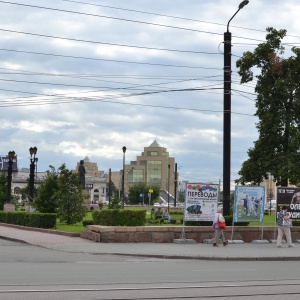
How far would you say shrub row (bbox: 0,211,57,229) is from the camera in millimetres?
36062

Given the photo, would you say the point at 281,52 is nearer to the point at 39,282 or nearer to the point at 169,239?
the point at 169,239

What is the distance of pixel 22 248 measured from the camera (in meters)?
25.8

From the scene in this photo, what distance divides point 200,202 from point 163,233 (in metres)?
2.20

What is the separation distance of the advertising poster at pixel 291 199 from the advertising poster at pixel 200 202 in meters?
3.05

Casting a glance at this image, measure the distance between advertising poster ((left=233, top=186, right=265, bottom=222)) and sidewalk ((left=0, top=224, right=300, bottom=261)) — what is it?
1301mm

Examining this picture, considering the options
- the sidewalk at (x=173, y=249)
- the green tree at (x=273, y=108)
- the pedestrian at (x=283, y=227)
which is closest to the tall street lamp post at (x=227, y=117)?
the pedestrian at (x=283, y=227)

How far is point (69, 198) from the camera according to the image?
1516 inches

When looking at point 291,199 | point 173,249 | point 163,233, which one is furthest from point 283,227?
point 173,249

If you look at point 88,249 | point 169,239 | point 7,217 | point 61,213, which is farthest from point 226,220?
point 7,217

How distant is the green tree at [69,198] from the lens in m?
38.6

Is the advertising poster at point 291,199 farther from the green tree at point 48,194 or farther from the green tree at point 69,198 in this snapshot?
the green tree at point 48,194

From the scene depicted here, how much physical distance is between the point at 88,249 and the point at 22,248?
8.06 ft

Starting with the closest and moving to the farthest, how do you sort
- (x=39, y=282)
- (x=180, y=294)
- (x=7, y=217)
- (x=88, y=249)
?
1. (x=180, y=294)
2. (x=39, y=282)
3. (x=88, y=249)
4. (x=7, y=217)

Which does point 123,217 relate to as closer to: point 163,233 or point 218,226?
point 163,233
